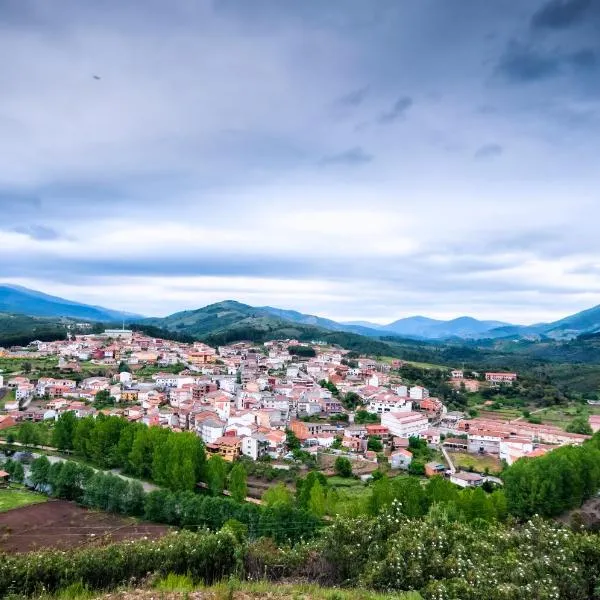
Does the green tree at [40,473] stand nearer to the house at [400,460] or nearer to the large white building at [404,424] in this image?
the house at [400,460]

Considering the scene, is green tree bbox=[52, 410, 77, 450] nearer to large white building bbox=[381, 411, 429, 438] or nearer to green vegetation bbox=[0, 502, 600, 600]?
large white building bbox=[381, 411, 429, 438]


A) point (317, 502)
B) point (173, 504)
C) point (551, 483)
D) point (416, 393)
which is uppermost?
point (416, 393)

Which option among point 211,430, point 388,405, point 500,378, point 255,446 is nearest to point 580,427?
point 388,405

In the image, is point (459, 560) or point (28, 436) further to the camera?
point (28, 436)

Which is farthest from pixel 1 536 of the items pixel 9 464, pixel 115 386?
pixel 115 386

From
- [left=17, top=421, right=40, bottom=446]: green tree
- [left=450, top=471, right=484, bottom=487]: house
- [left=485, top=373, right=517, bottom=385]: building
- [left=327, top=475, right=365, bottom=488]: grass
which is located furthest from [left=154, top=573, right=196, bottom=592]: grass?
[left=485, top=373, right=517, bottom=385]: building

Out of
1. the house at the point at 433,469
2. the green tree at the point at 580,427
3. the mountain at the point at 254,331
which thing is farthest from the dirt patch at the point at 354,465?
the mountain at the point at 254,331

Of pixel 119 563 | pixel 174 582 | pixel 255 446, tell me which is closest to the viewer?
pixel 174 582

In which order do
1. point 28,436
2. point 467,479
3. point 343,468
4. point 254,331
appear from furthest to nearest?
point 254,331, point 28,436, point 343,468, point 467,479

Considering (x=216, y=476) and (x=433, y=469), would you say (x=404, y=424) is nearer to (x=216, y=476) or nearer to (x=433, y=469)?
(x=433, y=469)
